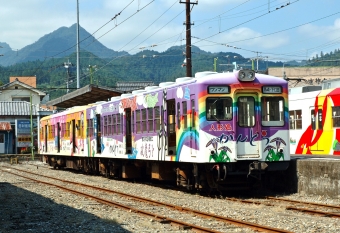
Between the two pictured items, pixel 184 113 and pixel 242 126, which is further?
pixel 184 113

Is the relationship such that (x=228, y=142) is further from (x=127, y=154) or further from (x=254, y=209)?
(x=127, y=154)

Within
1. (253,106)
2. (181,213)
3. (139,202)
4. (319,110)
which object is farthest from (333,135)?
(181,213)

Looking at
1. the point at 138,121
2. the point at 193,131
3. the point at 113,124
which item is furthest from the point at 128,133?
the point at 193,131

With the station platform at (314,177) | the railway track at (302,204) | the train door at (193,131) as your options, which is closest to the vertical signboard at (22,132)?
the train door at (193,131)

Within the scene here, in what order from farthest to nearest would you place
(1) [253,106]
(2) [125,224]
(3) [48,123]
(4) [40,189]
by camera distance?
1. (3) [48,123]
2. (4) [40,189]
3. (1) [253,106]
4. (2) [125,224]

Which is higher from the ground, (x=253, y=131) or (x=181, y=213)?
(x=253, y=131)

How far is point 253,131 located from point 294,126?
8.91 m

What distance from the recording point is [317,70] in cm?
8631

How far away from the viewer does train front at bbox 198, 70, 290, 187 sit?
51.4 ft

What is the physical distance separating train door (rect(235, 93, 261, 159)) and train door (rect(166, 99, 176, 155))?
2.44 meters

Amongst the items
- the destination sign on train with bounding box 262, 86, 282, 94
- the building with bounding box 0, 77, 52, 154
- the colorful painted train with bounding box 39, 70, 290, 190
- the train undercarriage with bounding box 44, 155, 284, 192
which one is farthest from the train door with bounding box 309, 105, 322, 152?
the building with bounding box 0, 77, 52, 154

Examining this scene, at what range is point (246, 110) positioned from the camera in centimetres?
1611

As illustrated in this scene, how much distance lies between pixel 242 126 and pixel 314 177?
212 centimetres

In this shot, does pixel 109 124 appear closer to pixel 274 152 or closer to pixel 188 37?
pixel 188 37
